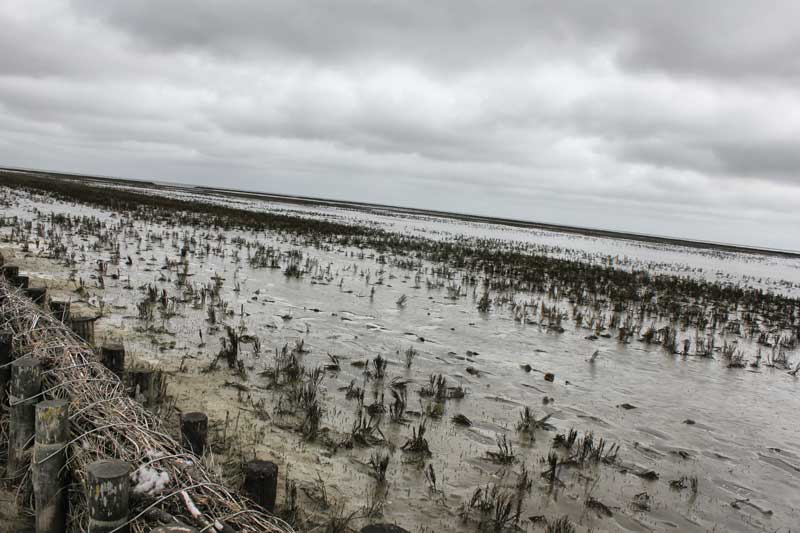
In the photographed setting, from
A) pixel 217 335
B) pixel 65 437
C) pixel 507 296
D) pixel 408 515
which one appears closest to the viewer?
pixel 65 437

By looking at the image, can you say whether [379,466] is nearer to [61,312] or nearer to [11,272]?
[61,312]

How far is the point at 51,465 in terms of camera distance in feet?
9.07

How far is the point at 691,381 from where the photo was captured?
8.63m

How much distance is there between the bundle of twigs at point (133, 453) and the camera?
2387mm

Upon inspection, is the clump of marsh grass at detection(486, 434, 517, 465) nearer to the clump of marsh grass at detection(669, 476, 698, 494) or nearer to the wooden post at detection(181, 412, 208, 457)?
the clump of marsh grass at detection(669, 476, 698, 494)

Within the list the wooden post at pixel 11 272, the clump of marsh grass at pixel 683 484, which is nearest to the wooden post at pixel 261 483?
the clump of marsh grass at pixel 683 484

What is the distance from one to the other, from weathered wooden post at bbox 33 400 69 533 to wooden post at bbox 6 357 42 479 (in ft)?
2.08

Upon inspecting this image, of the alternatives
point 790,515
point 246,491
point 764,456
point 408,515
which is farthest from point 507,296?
Result: point 246,491

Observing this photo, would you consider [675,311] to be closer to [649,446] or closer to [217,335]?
[649,446]

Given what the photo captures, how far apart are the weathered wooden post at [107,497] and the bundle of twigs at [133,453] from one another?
0.08 meters

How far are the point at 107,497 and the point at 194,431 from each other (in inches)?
38.3

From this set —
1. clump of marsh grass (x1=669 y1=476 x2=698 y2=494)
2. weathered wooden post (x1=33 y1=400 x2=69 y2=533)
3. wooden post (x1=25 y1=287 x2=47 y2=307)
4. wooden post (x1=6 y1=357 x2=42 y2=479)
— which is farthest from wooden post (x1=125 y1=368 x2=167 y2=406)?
clump of marsh grass (x1=669 y1=476 x2=698 y2=494)

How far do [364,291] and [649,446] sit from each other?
8677mm

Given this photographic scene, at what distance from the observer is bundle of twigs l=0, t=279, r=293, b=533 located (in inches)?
94.0
